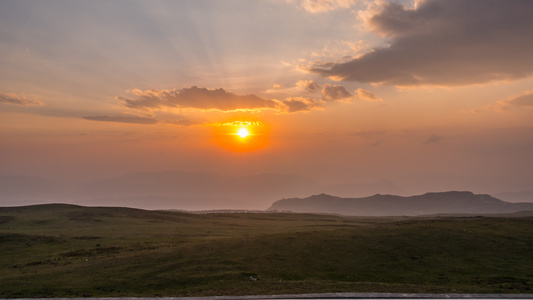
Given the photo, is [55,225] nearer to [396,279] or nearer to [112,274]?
[112,274]

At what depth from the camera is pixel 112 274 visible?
121 feet

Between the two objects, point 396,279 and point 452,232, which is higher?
point 452,232

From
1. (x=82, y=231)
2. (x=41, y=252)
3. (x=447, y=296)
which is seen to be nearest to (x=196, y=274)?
(x=447, y=296)


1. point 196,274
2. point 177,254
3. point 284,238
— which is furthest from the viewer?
point 284,238

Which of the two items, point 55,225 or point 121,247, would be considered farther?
point 55,225

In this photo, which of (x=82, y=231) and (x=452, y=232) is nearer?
(x=452, y=232)

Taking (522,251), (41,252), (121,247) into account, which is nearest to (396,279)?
(522,251)

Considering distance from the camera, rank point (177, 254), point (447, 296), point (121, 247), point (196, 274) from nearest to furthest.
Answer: point (447, 296) < point (196, 274) < point (177, 254) < point (121, 247)

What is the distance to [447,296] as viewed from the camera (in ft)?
73.7

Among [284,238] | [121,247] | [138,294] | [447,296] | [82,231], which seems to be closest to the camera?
[447,296]

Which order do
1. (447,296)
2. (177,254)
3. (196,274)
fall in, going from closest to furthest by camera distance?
(447,296) → (196,274) → (177,254)

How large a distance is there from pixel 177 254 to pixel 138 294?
13.8 metres

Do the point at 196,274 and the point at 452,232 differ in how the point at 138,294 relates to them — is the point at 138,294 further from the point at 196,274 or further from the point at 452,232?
the point at 452,232

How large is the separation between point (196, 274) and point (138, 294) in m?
6.93
